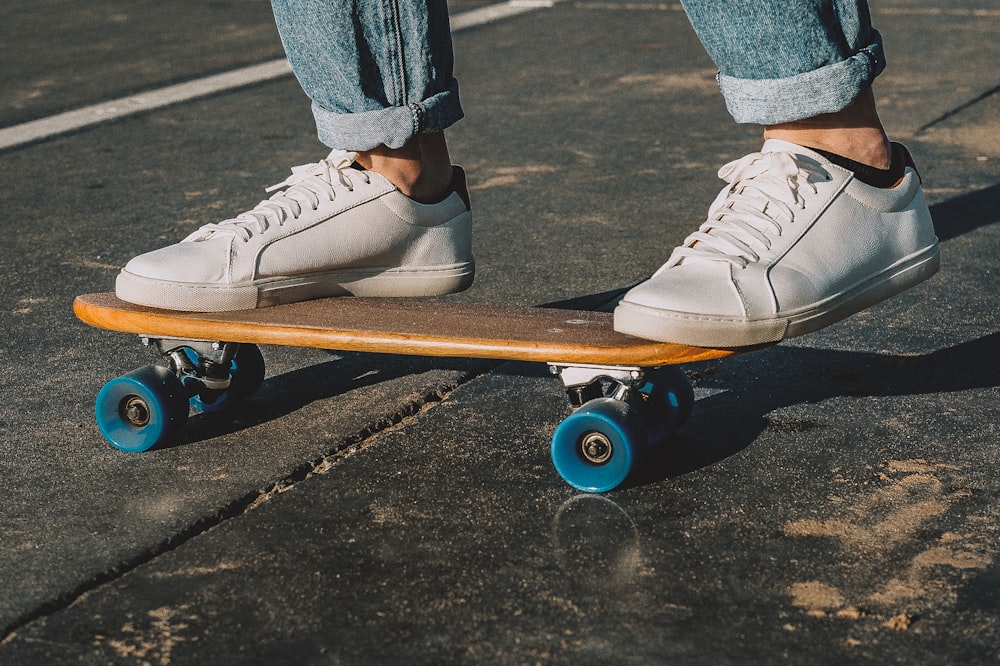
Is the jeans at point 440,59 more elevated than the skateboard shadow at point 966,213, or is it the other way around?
the jeans at point 440,59

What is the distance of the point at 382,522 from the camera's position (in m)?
1.75

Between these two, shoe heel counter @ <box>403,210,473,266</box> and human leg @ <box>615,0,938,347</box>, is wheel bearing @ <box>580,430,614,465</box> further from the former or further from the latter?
shoe heel counter @ <box>403,210,473,266</box>

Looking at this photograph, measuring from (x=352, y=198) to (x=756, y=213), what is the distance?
0.63 meters

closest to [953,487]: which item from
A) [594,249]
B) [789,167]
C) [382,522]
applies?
[789,167]

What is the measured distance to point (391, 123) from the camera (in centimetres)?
202

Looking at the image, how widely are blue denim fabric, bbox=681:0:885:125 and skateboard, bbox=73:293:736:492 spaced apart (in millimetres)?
375

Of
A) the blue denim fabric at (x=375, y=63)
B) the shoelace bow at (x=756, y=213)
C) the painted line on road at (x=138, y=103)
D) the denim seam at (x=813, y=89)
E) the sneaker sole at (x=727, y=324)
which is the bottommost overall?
the painted line on road at (x=138, y=103)

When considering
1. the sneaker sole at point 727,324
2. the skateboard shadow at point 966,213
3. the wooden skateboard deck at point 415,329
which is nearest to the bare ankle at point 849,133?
the sneaker sole at point 727,324

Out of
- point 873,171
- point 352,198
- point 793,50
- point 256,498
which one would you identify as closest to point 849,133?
point 873,171

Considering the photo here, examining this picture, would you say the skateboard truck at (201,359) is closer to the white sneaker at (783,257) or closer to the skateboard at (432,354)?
the skateboard at (432,354)

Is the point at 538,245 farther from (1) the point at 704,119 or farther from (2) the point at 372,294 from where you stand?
(1) the point at 704,119

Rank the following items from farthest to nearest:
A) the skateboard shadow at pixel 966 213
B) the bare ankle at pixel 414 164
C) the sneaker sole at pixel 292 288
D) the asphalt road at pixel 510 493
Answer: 1. the skateboard shadow at pixel 966 213
2. the bare ankle at pixel 414 164
3. the sneaker sole at pixel 292 288
4. the asphalt road at pixel 510 493

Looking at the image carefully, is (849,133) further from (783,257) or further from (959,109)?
(959,109)

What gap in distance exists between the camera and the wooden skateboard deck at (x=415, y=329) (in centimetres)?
178
